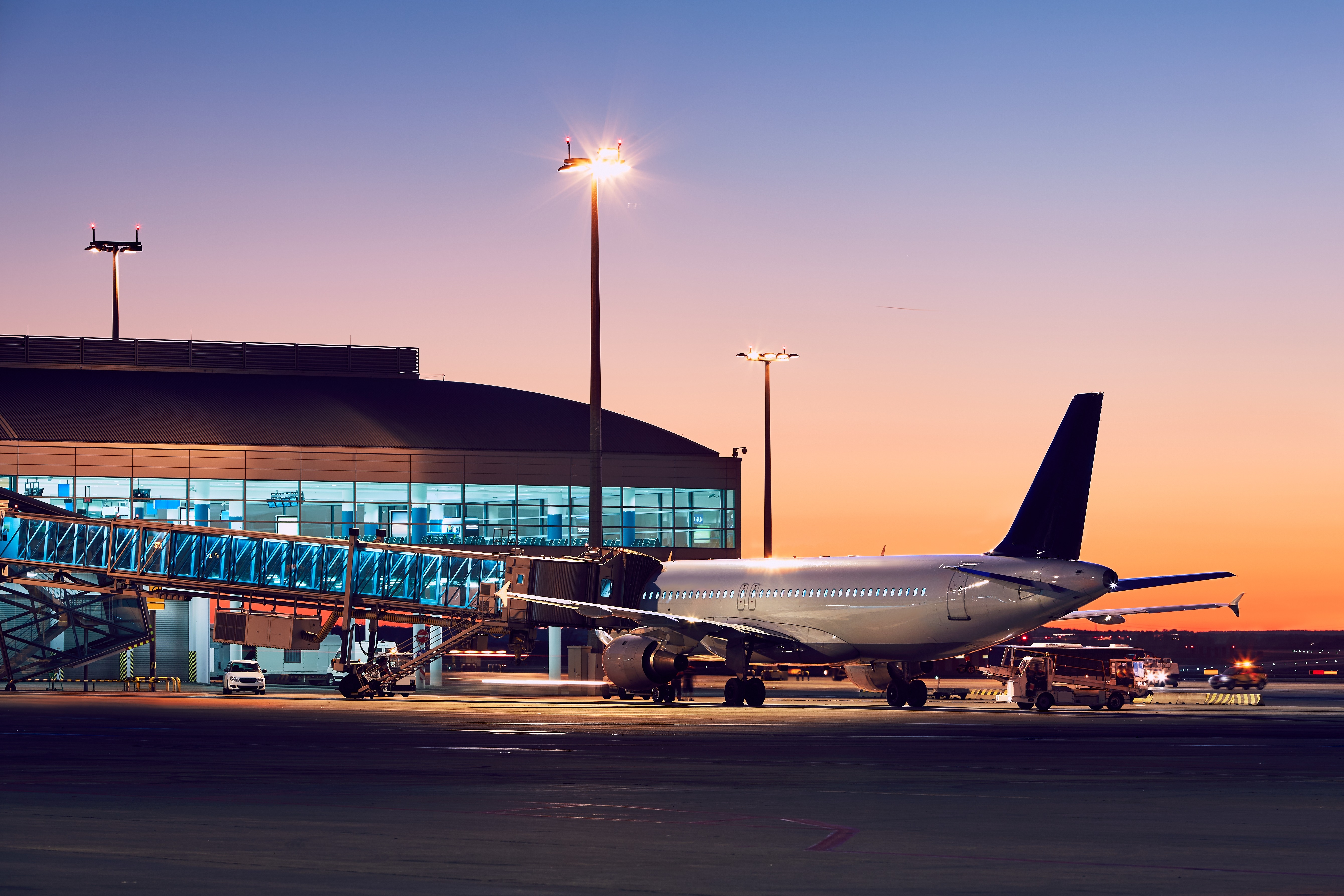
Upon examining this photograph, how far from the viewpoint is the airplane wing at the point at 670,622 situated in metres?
49.8

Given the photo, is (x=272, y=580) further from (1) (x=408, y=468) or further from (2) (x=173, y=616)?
(1) (x=408, y=468)

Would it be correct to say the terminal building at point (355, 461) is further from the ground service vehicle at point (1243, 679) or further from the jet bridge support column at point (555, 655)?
the ground service vehicle at point (1243, 679)

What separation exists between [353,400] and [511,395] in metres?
9.40

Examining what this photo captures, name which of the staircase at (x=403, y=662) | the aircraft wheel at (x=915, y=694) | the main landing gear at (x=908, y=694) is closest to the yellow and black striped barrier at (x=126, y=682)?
the staircase at (x=403, y=662)

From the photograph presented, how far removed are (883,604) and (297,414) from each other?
49.2m

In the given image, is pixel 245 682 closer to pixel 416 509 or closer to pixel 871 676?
pixel 416 509

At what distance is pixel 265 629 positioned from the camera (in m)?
59.6

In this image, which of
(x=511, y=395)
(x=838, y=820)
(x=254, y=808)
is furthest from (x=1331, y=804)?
(x=511, y=395)

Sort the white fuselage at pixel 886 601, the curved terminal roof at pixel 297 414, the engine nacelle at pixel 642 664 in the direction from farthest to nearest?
1. the curved terminal roof at pixel 297 414
2. the engine nacelle at pixel 642 664
3. the white fuselage at pixel 886 601

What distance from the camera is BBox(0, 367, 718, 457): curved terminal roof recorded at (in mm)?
86562

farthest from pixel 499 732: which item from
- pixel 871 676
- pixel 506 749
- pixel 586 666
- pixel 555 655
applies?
pixel 555 655

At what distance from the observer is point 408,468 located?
88.9 metres

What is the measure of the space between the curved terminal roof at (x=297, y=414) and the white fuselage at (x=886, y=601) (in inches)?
1463

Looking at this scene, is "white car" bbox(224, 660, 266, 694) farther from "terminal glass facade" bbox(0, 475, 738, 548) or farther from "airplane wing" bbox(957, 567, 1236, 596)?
"airplane wing" bbox(957, 567, 1236, 596)
